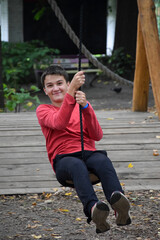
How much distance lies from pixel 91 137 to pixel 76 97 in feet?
1.28

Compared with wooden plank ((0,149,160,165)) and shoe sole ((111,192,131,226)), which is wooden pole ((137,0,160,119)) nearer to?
wooden plank ((0,149,160,165))

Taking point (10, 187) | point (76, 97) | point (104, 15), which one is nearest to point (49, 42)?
point (104, 15)

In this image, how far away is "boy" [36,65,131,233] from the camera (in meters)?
2.61

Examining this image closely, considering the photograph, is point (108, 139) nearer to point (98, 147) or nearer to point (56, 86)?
point (98, 147)

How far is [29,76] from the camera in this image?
14.5 meters

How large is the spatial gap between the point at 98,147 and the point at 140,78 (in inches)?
75.5

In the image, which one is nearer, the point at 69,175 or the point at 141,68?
the point at 69,175

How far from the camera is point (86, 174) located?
2752 mm

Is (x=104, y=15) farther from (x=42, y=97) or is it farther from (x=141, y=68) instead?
(x=141, y=68)

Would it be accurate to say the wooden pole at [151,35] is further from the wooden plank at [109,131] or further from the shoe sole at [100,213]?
the shoe sole at [100,213]

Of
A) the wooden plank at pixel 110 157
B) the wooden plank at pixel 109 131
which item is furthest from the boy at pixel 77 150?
the wooden plank at pixel 109 131

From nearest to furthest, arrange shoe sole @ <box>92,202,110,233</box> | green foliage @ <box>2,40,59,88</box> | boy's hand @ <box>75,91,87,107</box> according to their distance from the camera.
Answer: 1. shoe sole @ <box>92,202,110,233</box>
2. boy's hand @ <box>75,91,87,107</box>
3. green foliage @ <box>2,40,59,88</box>

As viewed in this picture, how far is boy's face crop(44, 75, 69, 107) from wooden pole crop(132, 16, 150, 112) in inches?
130

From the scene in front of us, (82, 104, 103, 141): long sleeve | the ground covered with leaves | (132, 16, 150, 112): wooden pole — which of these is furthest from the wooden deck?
(82, 104, 103, 141): long sleeve
